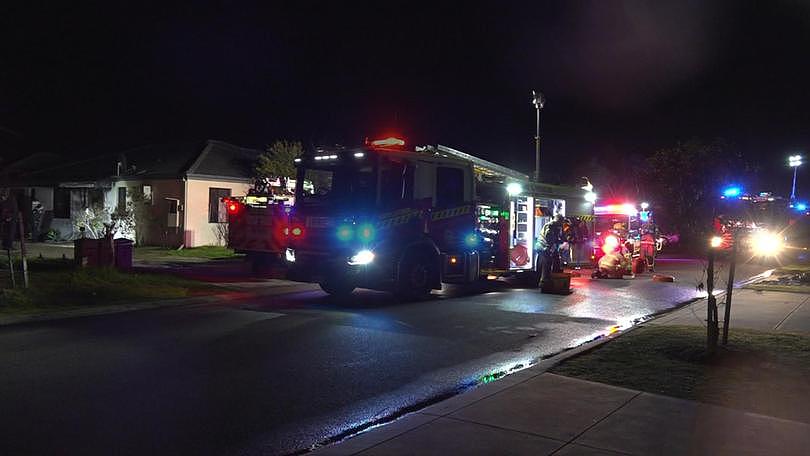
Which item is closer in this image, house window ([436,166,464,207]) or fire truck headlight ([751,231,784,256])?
house window ([436,166,464,207])

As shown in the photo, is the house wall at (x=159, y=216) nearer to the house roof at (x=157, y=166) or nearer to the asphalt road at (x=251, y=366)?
the house roof at (x=157, y=166)

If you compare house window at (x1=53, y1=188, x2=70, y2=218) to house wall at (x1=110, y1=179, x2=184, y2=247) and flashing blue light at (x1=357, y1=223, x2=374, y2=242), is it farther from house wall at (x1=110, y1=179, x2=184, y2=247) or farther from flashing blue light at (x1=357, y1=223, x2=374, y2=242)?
flashing blue light at (x1=357, y1=223, x2=374, y2=242)

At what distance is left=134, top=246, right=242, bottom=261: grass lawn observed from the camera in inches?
842

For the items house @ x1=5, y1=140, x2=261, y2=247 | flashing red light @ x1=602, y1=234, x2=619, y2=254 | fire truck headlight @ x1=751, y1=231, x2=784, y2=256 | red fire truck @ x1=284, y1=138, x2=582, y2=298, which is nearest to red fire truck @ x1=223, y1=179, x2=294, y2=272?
red fire truck @ x1=284, y1=138, x2=582, y2=298

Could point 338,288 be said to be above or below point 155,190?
below

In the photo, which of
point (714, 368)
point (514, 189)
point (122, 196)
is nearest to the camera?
point (714, 368)

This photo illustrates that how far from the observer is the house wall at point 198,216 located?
25297 mm

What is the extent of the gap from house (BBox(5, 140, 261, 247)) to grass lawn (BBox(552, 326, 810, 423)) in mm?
20063

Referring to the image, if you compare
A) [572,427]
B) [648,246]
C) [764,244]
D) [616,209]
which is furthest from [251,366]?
[764,244]

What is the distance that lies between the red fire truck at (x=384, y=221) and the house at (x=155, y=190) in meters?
13.9

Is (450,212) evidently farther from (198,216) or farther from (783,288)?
(198,216)

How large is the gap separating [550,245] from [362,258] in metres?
5.92

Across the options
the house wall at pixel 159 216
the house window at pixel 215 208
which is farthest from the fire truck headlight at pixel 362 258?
the house window at pixel 215 208

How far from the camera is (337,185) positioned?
12562 millimetres
